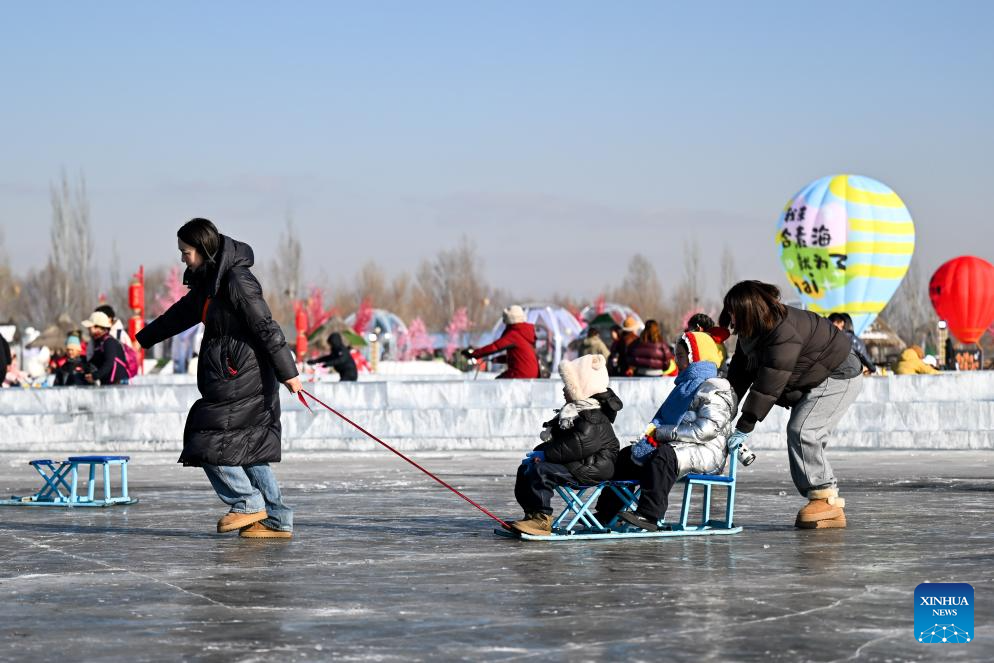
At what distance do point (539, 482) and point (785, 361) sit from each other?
5.35 ft

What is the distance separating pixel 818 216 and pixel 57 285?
66.7 meters

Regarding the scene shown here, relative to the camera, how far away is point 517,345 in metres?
19.9

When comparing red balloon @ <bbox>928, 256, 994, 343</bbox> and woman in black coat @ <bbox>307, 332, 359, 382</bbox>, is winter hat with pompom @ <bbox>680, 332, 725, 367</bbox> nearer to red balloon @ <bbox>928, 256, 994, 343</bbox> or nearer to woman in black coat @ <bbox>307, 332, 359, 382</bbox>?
woman in black coat @ <bbox>307, 332, 359, 382</bbox>

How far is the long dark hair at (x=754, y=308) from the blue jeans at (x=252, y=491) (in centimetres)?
289

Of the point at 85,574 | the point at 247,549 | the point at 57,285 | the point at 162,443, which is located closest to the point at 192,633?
the point at 85,574

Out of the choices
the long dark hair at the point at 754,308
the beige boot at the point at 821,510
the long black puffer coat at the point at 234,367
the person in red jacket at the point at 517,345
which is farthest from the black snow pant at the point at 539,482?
the person in red jacket at the point at 517,345

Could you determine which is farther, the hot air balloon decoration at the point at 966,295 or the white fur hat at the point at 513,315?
the hot air balloon decoration at the point at 966,295

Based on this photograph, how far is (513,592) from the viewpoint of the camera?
7523 millimetres

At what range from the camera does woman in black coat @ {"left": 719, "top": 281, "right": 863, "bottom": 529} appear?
976 cm

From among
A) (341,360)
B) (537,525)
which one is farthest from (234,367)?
(341,360)

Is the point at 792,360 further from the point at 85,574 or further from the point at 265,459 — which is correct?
the point at 85,574

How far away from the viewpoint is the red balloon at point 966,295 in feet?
162

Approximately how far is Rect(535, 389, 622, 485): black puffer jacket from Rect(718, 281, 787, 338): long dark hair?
3.03 ft

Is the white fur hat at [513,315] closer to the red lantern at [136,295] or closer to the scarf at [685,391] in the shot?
the scarf at [685,391]
